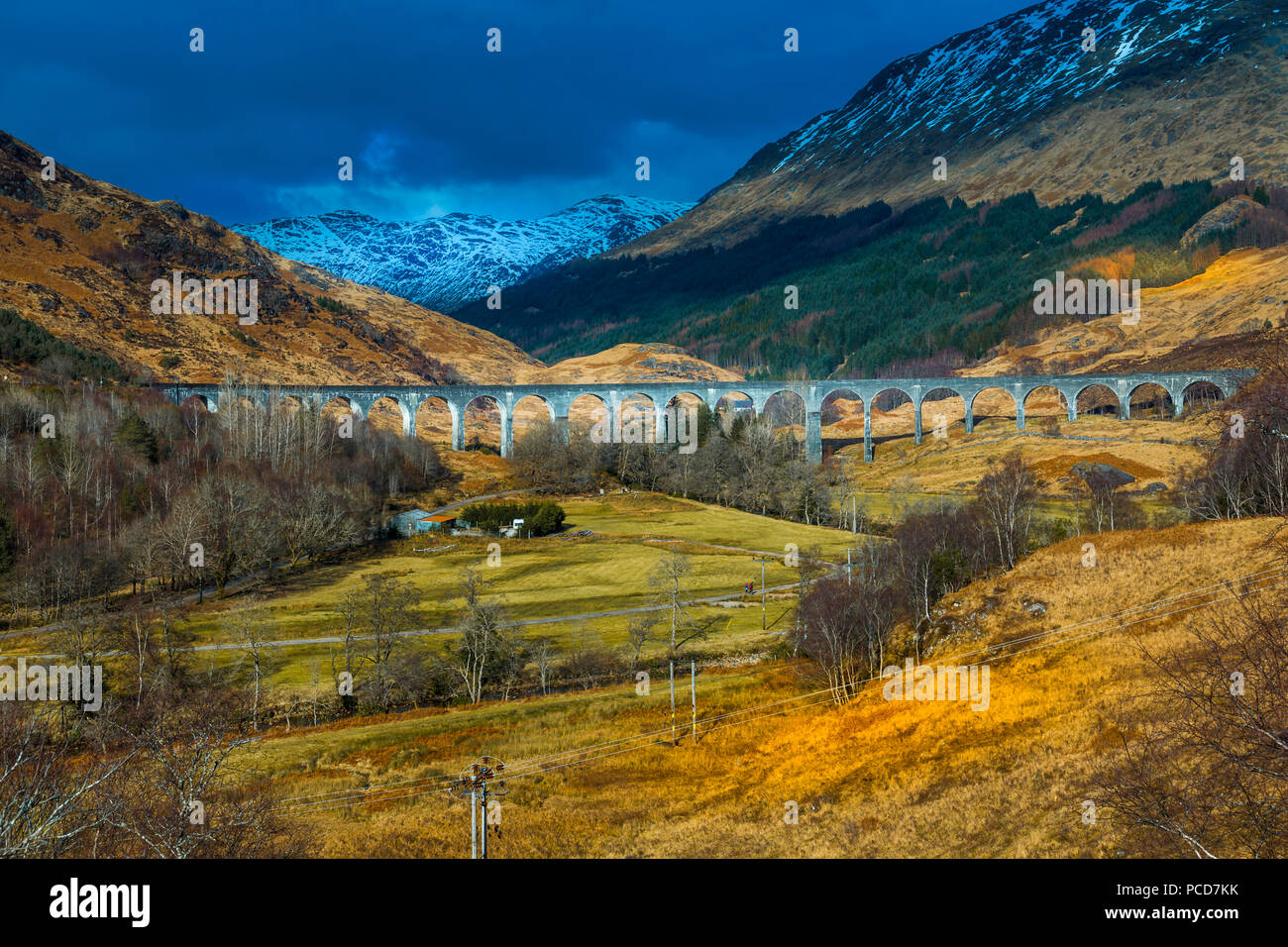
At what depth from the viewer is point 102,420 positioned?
8944 centimetres

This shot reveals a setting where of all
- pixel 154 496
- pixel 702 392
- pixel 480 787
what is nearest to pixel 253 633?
pixel 480 787

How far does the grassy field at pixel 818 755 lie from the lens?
24.1 m

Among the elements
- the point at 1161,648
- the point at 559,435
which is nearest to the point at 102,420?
the point at 559,435

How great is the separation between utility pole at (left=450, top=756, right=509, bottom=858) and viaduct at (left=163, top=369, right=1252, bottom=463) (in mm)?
103224

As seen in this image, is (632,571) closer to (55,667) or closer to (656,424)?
(55,667)

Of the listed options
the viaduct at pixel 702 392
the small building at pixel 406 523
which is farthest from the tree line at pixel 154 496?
the viaduct at pixel 702 392

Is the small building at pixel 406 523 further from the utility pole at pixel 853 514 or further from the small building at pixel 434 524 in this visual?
the utility pole at pixel 853 514

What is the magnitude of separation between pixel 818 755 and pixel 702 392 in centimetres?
13289

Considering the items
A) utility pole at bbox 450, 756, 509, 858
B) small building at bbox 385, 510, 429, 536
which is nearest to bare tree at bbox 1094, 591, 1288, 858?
utility pole at bbox 450, 756, 509, 858

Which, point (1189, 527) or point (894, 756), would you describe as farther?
point (1189, 527)

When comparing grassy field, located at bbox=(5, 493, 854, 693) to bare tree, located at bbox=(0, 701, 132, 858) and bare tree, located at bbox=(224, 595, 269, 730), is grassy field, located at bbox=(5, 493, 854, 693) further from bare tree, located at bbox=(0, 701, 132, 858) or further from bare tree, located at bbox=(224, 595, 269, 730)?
bare tree, located at bbox=(0, 701, 132, 858)

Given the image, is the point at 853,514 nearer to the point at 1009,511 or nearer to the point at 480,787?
the point at 1009,511

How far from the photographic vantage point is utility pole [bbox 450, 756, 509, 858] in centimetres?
2358
